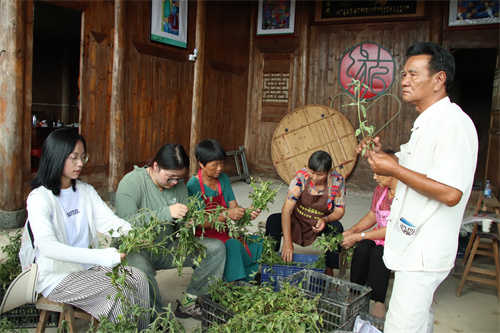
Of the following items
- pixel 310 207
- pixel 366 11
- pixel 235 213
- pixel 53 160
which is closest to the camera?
pixel 53 160

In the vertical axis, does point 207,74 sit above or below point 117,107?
above

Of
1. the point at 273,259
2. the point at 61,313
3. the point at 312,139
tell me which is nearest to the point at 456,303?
the point at 273,259

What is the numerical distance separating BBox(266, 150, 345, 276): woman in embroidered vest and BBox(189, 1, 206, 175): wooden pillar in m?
3.66

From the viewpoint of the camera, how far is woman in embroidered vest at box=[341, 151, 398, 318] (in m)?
2.89

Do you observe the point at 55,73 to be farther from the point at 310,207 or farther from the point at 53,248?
the point at 53,248

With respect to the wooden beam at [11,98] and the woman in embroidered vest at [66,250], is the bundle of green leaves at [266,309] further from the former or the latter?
the wooden beam at [11,98]

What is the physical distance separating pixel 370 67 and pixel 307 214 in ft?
15.3

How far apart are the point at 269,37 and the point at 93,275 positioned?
22.3 ft

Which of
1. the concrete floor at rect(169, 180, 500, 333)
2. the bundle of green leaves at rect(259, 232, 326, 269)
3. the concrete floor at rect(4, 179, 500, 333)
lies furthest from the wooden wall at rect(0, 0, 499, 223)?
the bundle of green leaves at rect(259, 232, 326, 269)

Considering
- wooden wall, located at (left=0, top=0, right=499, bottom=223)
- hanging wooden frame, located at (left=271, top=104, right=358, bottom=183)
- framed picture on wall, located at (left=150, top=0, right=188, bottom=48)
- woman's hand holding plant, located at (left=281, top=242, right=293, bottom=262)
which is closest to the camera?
woman's hand holding plant, located at (left=281, top=242, right=293, bottom=262)

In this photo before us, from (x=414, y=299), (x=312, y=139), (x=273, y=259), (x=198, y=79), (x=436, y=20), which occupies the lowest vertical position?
(x=273, y=259)

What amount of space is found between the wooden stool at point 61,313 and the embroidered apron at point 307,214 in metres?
1.79

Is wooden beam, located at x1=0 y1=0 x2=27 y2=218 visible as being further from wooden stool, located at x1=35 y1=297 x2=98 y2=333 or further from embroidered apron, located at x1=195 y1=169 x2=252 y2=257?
wooden stool, located at x1=35 y1=297 x2=98 y2=333

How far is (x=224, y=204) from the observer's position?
3377 mm
